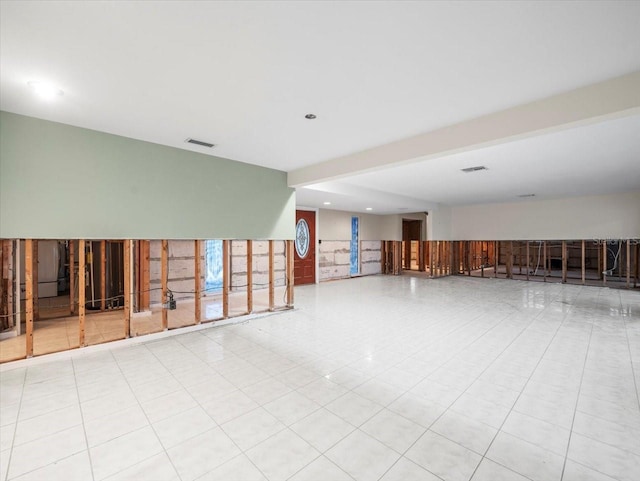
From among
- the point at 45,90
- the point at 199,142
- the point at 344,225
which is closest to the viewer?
the point at 45,90

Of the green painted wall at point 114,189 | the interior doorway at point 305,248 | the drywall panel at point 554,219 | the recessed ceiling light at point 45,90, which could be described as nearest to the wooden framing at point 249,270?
the green painted wall at point 114,189

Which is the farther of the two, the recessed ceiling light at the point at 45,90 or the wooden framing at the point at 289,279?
the wooden framing at the point at 289,279

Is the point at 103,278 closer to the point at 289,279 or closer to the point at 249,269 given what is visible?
the point at 249,269

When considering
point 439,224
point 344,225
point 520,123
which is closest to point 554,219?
point 439,224

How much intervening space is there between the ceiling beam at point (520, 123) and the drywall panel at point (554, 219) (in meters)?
8.66

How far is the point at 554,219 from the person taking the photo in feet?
32.6

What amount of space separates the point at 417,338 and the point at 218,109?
3.92 m

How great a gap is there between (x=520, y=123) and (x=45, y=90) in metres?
4.49

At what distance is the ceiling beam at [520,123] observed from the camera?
8.22 feet

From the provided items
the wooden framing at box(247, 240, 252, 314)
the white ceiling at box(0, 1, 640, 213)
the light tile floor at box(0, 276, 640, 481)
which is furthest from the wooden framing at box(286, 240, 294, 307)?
the white ceiling at box(0, 1, 640, 213)

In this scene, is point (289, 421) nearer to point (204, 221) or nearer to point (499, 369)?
point (499, 369)

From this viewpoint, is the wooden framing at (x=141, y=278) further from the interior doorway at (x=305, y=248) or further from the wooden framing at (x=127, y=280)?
the interior doorway at (x=305, y=248)

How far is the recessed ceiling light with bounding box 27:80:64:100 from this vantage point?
2.65 m

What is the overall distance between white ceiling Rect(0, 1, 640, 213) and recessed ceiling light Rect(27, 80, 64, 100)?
8 centimetres
